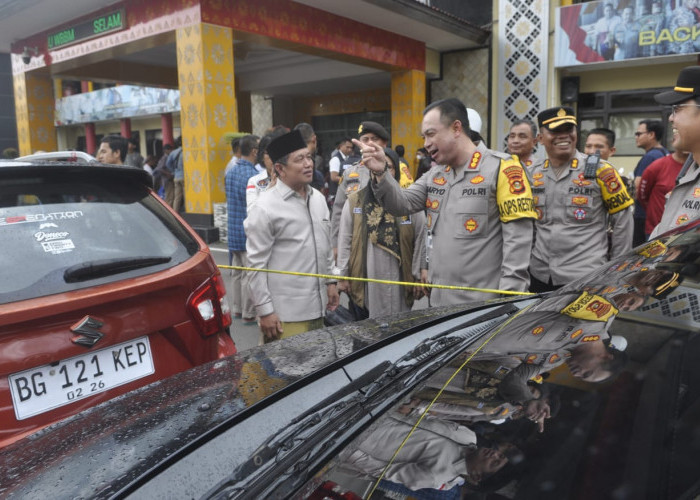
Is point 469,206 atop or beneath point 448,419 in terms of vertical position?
atop

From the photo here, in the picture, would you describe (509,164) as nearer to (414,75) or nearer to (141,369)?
(141,369)

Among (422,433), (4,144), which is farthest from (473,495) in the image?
(4,144)

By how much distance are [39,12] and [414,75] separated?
7.93 m

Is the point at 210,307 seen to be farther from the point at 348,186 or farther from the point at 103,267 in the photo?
the point at 348,186

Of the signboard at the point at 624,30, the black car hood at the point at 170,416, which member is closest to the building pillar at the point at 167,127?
the signboard at the point at 624,30

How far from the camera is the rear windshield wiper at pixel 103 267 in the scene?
6.10 ft

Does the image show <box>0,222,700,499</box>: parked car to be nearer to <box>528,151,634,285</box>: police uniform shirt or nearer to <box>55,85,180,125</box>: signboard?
<box>528,151,634,285</box>: police uniform shirt

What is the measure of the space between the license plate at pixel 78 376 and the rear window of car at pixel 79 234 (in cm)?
24

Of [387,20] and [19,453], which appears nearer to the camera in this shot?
[19,453]

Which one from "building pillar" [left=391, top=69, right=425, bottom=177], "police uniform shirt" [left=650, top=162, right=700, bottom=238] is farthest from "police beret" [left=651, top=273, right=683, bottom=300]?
"building pillar" [left=391, top=69, right=425, bottom=177]

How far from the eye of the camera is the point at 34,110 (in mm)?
13734

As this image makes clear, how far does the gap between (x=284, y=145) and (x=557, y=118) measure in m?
1.68

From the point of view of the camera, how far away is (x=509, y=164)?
2605 millimetres

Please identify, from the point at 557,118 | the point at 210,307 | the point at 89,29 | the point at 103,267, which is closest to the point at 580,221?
the point at 557,118
